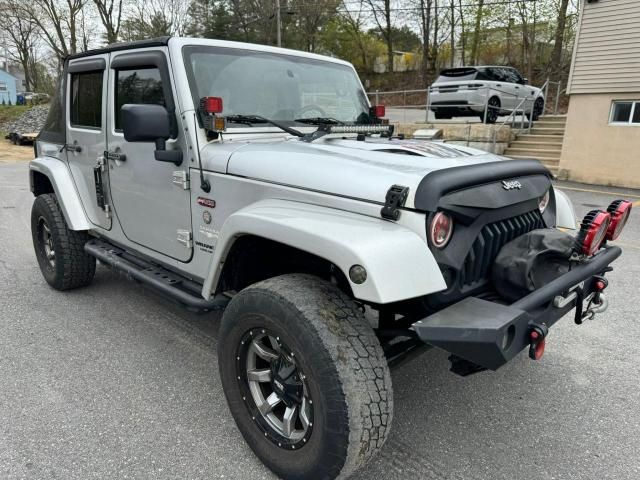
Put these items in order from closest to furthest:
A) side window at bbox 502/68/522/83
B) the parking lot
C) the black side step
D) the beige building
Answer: the parking lot, the black side step, the beige building, side window at bbox 502/68/522/83

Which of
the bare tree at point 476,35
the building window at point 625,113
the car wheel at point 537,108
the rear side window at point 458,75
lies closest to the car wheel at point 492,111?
the rear side window at point 458,75

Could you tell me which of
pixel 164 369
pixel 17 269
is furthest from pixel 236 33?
pixel 164 369

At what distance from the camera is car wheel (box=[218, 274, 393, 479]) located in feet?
6.31

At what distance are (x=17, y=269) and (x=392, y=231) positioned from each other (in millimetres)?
4777

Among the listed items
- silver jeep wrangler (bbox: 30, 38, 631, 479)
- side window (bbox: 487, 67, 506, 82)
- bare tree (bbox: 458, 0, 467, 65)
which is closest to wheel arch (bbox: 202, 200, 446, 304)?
silver jeep wrangler (bbox: 30, 38, 631, 479)

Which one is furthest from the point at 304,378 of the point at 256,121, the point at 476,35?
the point at 476,35

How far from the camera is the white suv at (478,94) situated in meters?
14.8

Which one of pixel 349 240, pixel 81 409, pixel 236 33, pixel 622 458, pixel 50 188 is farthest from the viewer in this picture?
pixel 236 33

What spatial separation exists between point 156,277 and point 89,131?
1432mm

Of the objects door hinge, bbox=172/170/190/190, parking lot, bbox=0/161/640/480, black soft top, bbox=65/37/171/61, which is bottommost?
parking lot, bbox=0/161/640/480

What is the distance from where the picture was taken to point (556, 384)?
3117 millimetres

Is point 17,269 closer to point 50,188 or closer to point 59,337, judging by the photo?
point 50,188

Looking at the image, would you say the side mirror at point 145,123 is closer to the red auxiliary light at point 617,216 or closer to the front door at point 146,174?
the front door at point 146,174

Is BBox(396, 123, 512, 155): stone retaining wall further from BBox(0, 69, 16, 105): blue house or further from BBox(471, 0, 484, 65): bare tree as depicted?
BBox(0, 69, 16, 105): blue house
